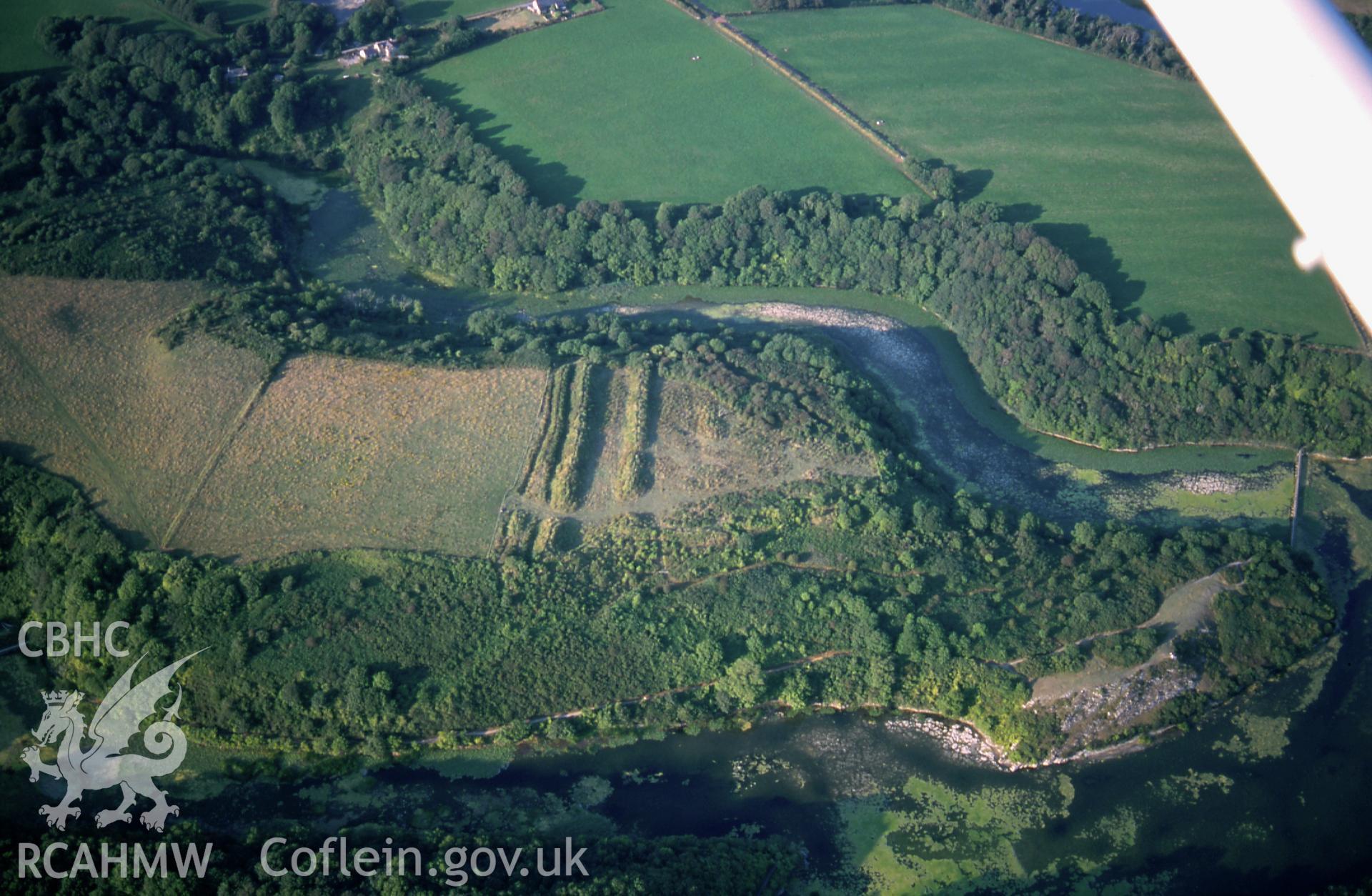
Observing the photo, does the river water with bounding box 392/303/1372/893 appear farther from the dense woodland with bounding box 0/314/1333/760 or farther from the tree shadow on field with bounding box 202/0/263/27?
the tree shadow on field with bounding box 202/0/263/27

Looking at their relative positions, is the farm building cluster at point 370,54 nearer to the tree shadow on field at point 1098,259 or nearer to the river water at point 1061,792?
the tree shadow on field at point 1098,259

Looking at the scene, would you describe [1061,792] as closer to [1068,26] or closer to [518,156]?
[518,156]

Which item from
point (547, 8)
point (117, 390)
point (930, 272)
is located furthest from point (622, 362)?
point (547, 8)

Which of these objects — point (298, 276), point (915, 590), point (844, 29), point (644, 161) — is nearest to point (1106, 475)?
point (915, 590)

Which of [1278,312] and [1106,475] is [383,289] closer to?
[1106,475]

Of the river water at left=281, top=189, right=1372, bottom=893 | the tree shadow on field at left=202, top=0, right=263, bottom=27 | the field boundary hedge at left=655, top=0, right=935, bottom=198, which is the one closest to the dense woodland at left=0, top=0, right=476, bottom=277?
the tree shadow on field at left=202, top=0, right=263, bottom=27
